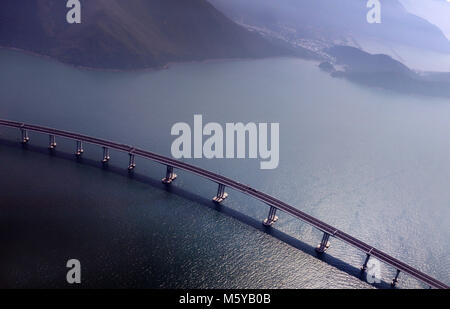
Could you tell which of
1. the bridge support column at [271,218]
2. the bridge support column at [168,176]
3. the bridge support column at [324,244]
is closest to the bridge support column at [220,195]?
the bridge support column at [271,218]

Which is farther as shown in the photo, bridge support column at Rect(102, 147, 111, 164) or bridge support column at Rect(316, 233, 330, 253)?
bridge support column at Rect(102, 147, 111, 164)

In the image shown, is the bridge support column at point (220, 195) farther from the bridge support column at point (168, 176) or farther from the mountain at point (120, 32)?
the mountain at point (120, 32)

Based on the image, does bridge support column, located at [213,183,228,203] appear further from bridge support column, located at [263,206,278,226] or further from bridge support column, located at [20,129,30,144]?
bridge support column, located at [20,129,30,144]

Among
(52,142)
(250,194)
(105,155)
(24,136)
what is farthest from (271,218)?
(24,136)

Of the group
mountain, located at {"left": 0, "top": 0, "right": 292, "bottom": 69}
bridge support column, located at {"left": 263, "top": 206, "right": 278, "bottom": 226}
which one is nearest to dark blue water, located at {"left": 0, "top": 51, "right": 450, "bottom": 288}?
bridge support column, located at {"left": 263, "top": 206, "right": 278, "bottom": 226}

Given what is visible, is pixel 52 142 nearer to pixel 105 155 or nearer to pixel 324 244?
pixel 105 155
